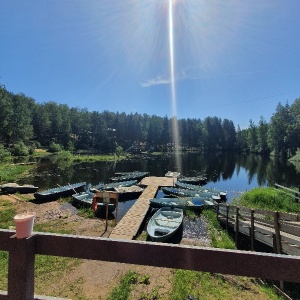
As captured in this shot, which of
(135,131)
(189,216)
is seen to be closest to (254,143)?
(135,131)

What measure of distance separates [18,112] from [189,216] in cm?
6733

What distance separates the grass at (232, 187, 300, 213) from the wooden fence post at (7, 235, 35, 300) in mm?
18304

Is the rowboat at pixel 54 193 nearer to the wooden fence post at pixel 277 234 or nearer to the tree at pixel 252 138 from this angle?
the wooden fence post at pixel 277 234

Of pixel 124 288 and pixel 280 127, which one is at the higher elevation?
pixel 280 127

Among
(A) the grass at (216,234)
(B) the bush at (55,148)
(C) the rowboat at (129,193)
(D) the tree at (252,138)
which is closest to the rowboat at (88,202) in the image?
(C) the rowboat at (129,193)

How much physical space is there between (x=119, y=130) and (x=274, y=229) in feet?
358

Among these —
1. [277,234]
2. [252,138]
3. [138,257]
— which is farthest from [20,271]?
[252,138]

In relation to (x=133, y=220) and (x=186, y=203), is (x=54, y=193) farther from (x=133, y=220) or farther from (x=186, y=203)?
(x=186, y=203)

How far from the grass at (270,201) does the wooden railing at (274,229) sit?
6.18 meters

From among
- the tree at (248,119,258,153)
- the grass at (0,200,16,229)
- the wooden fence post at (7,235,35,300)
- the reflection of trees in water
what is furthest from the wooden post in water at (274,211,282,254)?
the tree at (248,119,258,153)

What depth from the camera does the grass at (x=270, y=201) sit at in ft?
57.9

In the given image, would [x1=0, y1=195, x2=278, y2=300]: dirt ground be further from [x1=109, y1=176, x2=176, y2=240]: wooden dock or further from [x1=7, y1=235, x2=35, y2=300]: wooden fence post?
[x1=7, y1=235, x2=35, y2=300]: wooden fence post

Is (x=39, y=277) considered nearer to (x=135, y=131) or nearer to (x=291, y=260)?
(x=291, y=260)

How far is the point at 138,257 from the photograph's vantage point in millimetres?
2092
